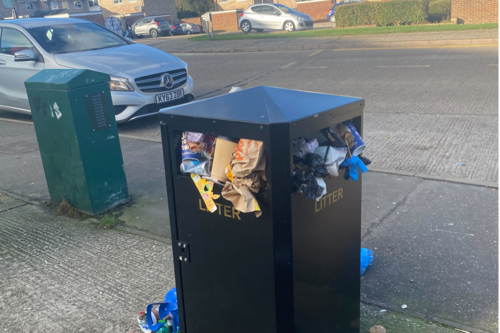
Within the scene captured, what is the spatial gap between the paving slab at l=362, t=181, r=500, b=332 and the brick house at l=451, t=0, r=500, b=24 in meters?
18.0

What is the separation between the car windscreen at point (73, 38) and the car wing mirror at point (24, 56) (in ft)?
0.77

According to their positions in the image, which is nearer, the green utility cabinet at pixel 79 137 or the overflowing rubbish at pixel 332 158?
the overflowing rubbish at pixel 332 158

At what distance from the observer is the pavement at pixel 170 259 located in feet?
9.96

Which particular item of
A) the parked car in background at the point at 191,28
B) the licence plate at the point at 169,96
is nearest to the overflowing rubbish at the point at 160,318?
the licence plate at the point at 169,96

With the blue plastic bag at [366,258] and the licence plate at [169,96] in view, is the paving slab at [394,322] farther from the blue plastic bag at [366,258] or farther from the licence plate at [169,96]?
the licence plate at [169,96]

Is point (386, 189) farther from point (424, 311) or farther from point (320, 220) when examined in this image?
point (320, 220)

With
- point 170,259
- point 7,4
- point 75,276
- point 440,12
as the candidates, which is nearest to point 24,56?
point 75,276

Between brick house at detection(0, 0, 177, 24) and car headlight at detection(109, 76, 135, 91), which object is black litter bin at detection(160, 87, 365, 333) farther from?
brick house at detection(0, 0, 177, 24)

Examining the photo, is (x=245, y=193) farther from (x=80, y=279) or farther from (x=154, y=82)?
(x=154, y=82)

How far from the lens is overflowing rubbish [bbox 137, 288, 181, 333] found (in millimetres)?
2861

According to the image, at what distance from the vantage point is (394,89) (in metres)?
9.55

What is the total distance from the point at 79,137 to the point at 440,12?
74.1ft

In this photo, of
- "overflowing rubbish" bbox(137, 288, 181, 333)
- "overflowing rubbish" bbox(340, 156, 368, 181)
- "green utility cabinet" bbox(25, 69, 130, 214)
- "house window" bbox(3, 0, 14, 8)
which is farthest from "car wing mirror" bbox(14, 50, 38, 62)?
"house window" bbox(3, 0, 14, 8)

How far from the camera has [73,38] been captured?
26.7 feet
